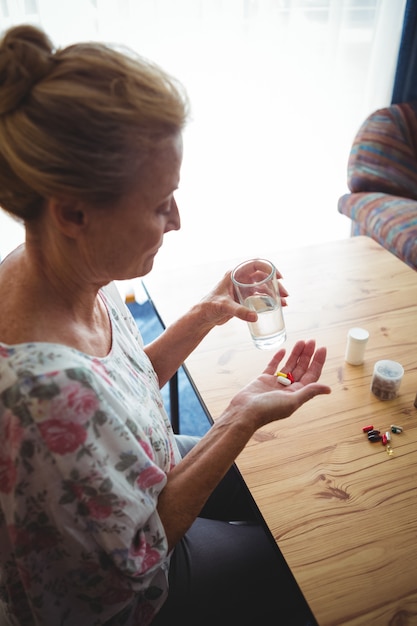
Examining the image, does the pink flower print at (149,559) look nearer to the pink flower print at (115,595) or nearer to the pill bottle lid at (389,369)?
the pink flower print at (115,595)

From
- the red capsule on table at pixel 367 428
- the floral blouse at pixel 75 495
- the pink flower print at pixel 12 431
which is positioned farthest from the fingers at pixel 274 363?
the pink flower print at pixel 12 431

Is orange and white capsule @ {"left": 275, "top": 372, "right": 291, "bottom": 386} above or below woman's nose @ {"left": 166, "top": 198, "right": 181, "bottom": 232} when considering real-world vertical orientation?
below

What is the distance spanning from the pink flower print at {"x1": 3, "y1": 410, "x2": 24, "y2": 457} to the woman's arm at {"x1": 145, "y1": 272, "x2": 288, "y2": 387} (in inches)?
21.7

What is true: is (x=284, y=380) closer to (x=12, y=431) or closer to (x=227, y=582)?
(x=227, y=582)

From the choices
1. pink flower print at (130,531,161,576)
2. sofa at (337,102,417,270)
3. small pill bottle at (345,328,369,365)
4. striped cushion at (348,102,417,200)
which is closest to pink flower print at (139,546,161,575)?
pink flower print at (130,531,161,576)

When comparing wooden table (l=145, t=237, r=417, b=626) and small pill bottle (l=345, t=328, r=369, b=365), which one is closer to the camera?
wooden table (l=145, t=237, r=417, b=626)

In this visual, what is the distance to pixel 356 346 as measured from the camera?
3.53 feet

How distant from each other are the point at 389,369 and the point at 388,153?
1.72 metres

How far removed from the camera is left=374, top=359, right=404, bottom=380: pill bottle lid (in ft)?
3.23

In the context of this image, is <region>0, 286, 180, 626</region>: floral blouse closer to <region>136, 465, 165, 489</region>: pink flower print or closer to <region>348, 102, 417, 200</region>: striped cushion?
<region>136, 465, 165, 489</region>: pink flower print

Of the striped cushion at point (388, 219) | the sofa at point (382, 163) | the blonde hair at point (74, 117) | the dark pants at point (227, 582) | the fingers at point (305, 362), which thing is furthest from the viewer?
the sofa at point (382, 163)

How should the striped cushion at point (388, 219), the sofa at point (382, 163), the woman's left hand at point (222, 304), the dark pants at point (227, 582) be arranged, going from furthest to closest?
the sofa at point (382, 163), the striped cushion at point (388, 219), the woman's left hand at point (222, 304), the dark pants at point (227, 582)

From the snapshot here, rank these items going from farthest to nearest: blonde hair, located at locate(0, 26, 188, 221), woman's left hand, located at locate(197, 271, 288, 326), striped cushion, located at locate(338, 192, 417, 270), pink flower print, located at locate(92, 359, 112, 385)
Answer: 1. striped cushion, located at locate(338, 192, 417, 270)
2. woman's left hand, located at locate(197, 271, 288, 326)
3. pink flower print, located at locate(92, 359, 112, 385)
4. blonde hair, located at locate(0, 26, 188, 221)

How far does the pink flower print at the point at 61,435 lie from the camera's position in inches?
25.0
